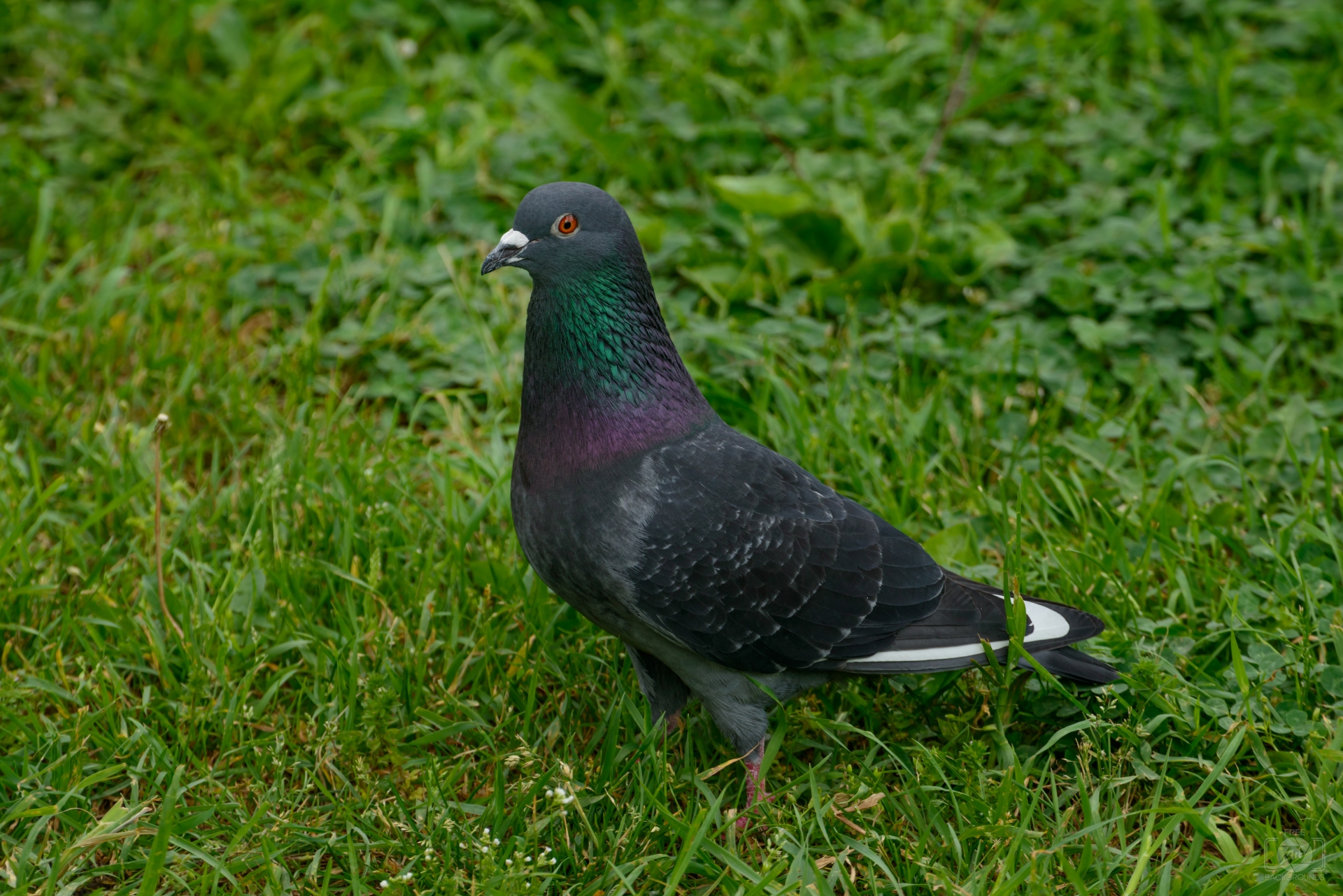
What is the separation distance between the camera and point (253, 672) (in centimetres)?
317

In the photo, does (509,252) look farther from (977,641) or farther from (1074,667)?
(1074,667)

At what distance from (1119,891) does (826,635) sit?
0.88m

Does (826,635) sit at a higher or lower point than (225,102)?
lower

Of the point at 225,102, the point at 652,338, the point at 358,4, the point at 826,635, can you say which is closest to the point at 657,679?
the point at 826,635

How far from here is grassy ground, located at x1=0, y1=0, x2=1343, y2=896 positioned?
9.55 ft

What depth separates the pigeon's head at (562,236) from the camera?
2953 mm

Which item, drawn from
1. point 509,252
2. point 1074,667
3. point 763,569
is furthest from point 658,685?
point 509,252

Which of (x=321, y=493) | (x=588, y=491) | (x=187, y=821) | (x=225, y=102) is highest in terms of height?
(x=225, y=102)

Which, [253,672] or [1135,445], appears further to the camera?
[1135,445]

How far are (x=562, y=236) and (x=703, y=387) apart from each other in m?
1.31

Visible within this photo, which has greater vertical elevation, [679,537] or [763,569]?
[679,537]

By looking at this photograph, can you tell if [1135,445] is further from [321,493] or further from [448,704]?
[321,493]

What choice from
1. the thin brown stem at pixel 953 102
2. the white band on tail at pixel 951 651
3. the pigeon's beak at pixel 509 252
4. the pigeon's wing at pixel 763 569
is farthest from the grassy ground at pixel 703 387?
the pigeon's beak at pixel 509 252

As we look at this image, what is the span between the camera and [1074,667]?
3.00m
